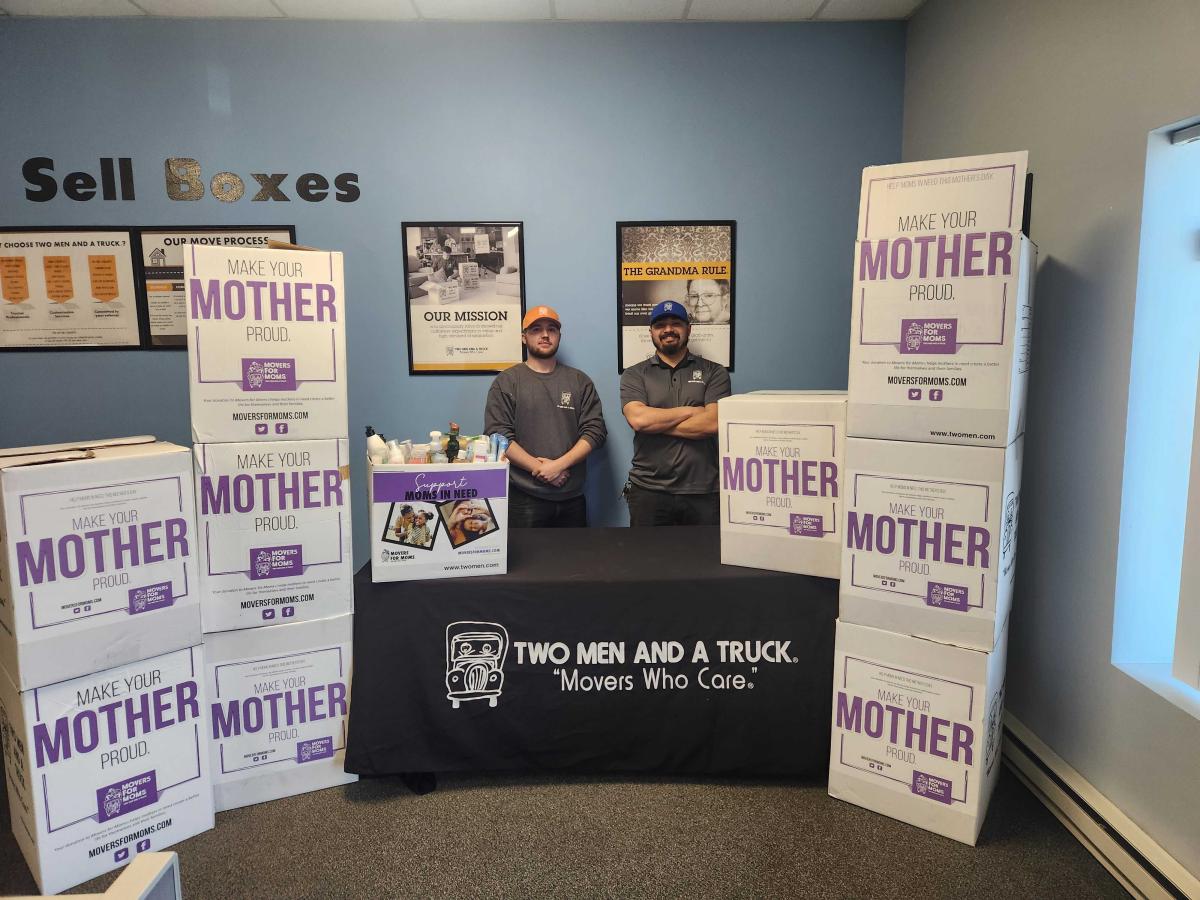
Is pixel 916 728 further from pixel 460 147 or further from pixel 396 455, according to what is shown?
pixel 460 147

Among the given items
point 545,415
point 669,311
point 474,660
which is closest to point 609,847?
point 474,660

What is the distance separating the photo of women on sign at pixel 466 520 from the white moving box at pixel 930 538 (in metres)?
1.03

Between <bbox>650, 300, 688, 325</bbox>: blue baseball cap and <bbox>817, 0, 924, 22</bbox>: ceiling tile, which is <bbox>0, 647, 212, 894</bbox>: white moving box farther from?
<bbox>817, 0, 924, 22</bbox>: ceiling tile

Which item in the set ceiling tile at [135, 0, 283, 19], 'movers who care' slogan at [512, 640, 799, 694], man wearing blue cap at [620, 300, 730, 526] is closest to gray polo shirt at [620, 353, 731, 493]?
man wearing blue cap at [620, 300, 730, 526]

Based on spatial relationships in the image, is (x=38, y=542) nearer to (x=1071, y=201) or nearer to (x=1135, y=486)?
(x=1135, y=486)

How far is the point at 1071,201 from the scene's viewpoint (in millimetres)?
2062

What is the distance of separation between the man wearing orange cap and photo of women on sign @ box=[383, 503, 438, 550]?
41.6 inches

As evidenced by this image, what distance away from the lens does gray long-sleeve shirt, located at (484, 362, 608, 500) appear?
3.17 metres

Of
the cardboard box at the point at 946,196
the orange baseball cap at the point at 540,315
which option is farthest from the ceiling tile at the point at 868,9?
the orange baseball cap at the point at 540,315

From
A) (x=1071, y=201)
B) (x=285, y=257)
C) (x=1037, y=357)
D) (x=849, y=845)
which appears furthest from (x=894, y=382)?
(x=285, y=257)

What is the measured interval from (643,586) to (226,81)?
2831mm

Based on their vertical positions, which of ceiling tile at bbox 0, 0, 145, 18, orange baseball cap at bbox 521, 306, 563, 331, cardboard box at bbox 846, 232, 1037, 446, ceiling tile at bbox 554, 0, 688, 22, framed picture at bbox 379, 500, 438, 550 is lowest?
framed picture at bbox 379, 500, 438, 550

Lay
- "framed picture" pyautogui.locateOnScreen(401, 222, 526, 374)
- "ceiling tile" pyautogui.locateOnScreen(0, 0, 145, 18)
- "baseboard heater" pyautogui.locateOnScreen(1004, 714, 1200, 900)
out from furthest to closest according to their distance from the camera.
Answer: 1. "framed picture" pyautogui.locateOnScreen(401, 222, 526, 374)
2. "ceiling tile" pyautogui.locateOnScreen(0, 0, 145, 18)
3. "baseboard heater" pyautogui.locateOnScreen(1004, 714, 1200, 900)

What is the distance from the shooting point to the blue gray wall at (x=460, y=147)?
10.1 feet
